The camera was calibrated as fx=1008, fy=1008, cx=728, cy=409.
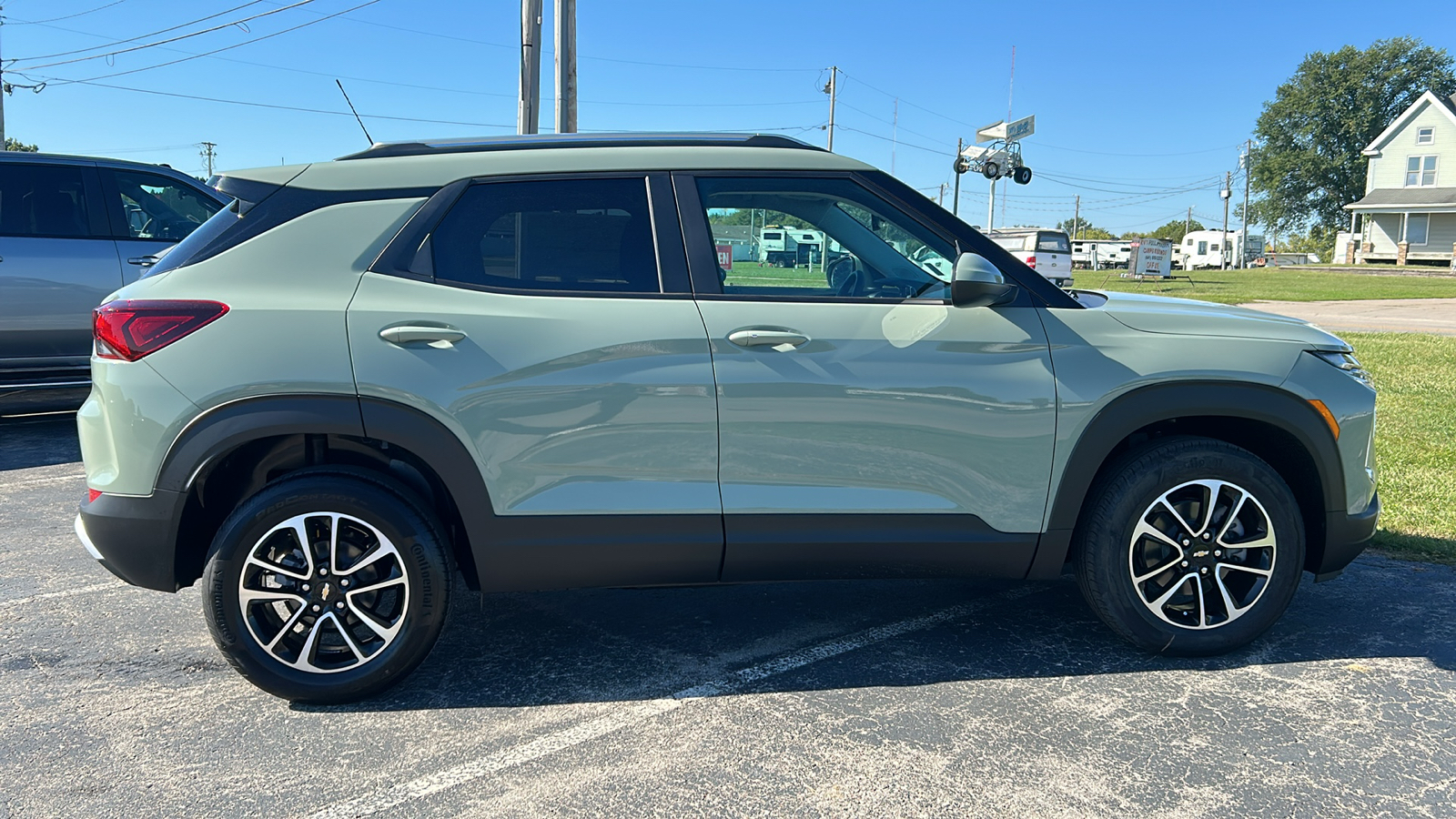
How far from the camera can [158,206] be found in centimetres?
801

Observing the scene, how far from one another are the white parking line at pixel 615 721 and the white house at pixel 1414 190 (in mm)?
58349

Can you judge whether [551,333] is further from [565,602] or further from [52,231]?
[52,231]

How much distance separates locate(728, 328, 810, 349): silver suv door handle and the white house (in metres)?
58.9

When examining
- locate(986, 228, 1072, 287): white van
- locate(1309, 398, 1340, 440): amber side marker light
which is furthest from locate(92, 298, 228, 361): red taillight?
locate(986, 228, 1072, 287): white van

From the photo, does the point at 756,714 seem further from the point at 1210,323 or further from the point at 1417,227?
the point at 1417,227

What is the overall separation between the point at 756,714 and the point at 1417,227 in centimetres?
6382

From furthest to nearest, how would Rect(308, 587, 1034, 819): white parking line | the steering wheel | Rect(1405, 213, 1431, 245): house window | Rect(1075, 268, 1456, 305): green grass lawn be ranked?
Rect(1405, 213, 1431, 245): house window < Rect(1075, 268, 1456, 305): green grass lawn < the steering wheel < Rect(308, 587, 1034, 819): white parking line

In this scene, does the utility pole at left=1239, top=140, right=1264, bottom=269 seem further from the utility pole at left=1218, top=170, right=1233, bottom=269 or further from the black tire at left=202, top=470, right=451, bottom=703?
the black tire at left=202, top=470, right=451, bottom=703

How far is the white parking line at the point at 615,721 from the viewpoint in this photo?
9.16ft

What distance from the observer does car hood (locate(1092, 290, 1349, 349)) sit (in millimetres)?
3623

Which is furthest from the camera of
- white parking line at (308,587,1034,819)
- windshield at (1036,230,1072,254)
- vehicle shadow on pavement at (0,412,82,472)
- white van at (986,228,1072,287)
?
windshield at (1036,230,1072,254)

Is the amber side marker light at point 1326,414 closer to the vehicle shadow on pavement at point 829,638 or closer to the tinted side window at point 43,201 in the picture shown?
the vehicle shadow on pavement at point 829,638

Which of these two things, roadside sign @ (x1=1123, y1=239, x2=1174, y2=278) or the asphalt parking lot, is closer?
the asphalt parking lot

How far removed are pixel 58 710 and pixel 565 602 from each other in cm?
183
